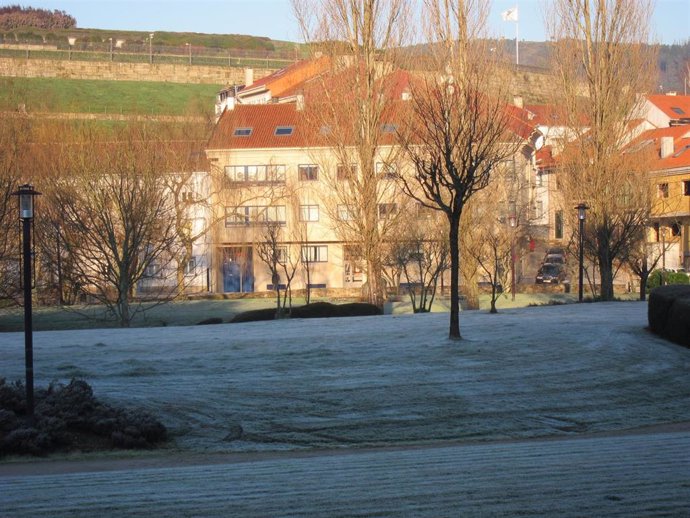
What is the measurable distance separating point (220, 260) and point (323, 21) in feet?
62.9

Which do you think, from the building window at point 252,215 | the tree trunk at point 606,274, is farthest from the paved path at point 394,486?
the building window at point 252,215

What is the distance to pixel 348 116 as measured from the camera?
3609 centimetres

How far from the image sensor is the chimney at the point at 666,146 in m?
59.5

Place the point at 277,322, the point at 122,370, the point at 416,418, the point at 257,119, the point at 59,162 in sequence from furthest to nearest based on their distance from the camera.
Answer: the point at 257,119
the point at 59,162
the point at 277,322
the point at 122,370
the point at 416,418

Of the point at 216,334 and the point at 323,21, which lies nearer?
the point at 216,334

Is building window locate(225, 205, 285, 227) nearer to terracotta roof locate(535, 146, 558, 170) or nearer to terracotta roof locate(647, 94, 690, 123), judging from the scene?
terracotta roof locate(535, 146, 558, 170)

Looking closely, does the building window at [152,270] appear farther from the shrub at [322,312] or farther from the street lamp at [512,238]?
the street lamp at [512,238]

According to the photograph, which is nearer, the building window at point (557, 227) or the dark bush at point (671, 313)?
the dark bush at point (671, 313)

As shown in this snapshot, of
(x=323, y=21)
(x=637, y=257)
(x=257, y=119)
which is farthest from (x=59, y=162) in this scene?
(x=637, y=257)

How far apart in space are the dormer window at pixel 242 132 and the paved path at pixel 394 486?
4688cm

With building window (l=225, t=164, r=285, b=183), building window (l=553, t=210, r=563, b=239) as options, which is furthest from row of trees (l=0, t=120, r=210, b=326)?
building window (l=553, t=210, r=563, b=239)

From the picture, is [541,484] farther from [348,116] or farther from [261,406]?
[348,116]

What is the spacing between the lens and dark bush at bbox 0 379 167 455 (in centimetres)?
1270

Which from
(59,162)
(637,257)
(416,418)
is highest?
(59,162)
